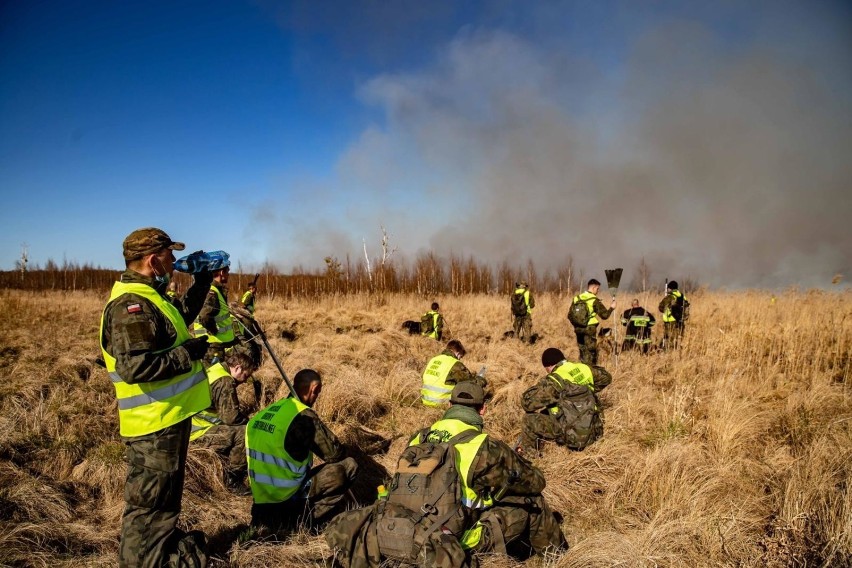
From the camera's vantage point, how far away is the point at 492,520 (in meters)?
2.89

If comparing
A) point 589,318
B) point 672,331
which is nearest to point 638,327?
point 672,331

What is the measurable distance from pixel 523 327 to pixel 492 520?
8930mm

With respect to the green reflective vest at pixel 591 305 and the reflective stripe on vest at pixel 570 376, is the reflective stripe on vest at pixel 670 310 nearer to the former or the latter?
the green reflective vest at pixel 591 305

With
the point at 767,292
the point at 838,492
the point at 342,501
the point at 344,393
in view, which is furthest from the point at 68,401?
the point at 767,292

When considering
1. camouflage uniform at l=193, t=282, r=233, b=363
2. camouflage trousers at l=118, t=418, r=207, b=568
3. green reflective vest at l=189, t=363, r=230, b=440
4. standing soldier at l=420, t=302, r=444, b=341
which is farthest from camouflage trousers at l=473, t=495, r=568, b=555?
standing soldier at l=420, t=302, r=444, b=341

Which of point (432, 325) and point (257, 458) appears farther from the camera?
point (432, 325)

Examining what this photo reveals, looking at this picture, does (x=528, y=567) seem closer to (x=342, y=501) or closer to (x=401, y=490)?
(x=401, y=490)

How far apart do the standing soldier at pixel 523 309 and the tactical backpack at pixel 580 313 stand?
7.44 ft

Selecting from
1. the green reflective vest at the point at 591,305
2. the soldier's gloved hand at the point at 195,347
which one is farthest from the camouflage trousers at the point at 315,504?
the green reflective vest at the point at 591,305

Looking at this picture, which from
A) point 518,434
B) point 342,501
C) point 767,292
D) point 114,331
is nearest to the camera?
point 114,331

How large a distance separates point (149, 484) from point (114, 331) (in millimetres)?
824

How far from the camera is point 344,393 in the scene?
5949 mm

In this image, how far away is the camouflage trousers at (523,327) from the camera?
11438 mm

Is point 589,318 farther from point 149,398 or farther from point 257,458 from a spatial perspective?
point 149,398
